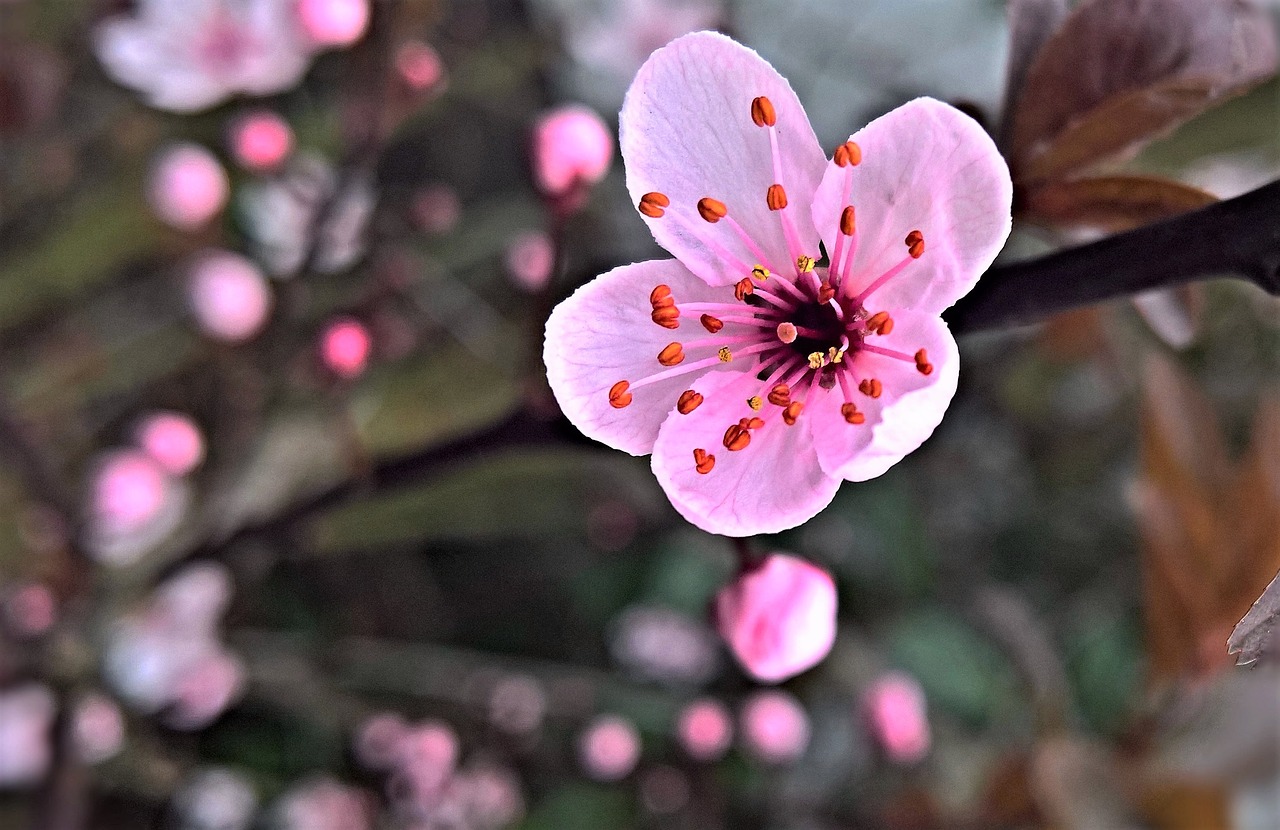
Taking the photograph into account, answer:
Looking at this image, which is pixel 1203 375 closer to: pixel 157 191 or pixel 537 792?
pixel 537 792

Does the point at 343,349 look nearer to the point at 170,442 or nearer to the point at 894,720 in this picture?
the point at 170,442

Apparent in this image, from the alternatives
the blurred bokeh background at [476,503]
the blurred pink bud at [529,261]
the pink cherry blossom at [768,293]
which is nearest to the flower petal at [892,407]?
the pink cherry blossom at [768,293]

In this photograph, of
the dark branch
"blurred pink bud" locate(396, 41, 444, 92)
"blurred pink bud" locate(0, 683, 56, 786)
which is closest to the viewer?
the dark branch

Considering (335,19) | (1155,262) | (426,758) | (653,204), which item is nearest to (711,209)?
(653,204)

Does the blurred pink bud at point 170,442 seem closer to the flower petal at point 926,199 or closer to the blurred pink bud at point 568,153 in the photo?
the blurred pink bud at point 568,153

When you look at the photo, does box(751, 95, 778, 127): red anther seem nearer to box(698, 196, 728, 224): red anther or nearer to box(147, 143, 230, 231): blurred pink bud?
box(698, 196, 728, 224): red anther

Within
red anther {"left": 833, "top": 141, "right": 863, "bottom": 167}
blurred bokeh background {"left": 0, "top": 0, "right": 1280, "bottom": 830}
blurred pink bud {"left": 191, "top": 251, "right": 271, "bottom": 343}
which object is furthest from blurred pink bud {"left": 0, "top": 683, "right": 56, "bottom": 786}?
red anther {"left": 833, "top": 141, "right": 863, "bottom": 167}

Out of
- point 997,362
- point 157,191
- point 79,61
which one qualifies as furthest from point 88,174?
point 997,362

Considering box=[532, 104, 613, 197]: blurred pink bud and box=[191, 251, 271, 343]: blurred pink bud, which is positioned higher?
box=[532, 104, 613, 197]: blurred pink bud
